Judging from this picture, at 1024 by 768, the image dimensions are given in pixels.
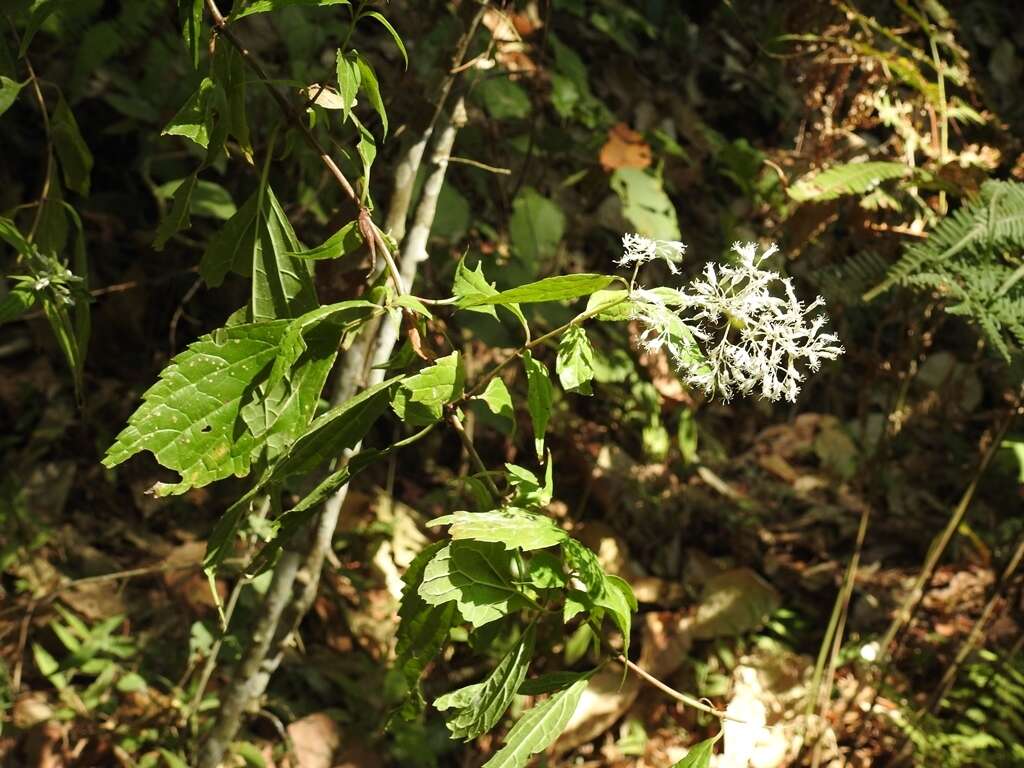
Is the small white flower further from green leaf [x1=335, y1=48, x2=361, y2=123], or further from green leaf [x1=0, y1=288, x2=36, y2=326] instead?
green leaf [x1=0, y1=288, x2=36, y2=326]

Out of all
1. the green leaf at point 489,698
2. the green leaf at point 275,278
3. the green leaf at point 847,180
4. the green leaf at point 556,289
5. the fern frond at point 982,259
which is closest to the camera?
the green leaf at point 556,289

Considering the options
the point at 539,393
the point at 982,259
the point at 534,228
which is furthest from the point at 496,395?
the point at 534,228

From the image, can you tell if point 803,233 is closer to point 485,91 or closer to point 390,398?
point 485,91

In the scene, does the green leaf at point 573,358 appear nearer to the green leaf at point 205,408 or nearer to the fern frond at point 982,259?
the green leaf at point 205,408

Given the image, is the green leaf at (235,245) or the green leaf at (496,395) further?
the green leaf at (235,245)

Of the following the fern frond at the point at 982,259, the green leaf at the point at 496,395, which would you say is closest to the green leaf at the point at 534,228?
the fern frond at the point at 982,259

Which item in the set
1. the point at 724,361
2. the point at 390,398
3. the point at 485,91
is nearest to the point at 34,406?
the point at 485,91

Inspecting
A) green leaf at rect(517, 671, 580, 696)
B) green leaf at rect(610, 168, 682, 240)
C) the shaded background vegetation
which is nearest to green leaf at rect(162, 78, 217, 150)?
green leaf at rect(517, 671, 580, 696)
